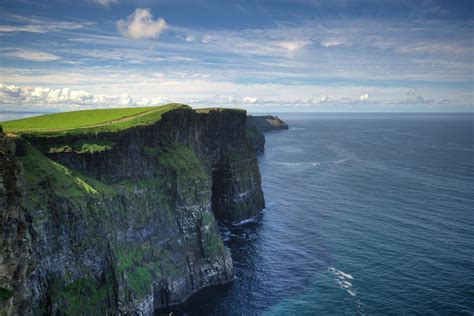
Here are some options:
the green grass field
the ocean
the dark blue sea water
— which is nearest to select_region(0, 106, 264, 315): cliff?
the green grass field

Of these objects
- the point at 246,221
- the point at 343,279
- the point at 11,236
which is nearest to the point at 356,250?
the point at 343,279

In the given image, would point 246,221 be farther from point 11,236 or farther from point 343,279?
point 11,236

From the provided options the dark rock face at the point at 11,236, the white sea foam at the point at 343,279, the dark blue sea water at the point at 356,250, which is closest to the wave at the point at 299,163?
the dark blue sea water at the point at 356,250

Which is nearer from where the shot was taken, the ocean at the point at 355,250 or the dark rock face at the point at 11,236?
the dark rock face at the point at 11,236

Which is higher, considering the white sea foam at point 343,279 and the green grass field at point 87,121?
the green grass field at point 87,121

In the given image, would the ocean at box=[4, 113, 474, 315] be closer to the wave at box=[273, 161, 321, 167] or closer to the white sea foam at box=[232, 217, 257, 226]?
the white sea foam at box=[232, 217, 257, 226]

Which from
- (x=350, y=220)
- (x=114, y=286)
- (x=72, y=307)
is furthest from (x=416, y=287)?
(x=72, y=307)

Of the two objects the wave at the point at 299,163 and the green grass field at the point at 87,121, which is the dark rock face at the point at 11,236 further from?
the wave at the point at 299,163
